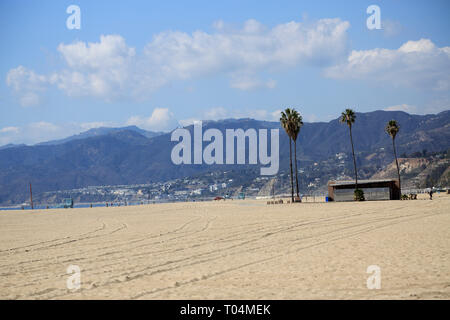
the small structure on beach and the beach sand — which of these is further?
the small structure on beach

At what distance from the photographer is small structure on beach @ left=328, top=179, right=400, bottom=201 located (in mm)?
55188

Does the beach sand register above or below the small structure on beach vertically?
below

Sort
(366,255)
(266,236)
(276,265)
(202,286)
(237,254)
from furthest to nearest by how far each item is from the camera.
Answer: (266,236) → (237,254) → (366,255) → (276,265) → (202,286)

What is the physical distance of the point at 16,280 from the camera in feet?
36.9

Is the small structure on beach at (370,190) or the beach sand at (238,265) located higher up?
the small structure on beach at (370,190)

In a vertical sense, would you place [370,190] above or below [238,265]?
above

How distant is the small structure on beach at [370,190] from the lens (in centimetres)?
5519

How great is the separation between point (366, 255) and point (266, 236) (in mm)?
6229

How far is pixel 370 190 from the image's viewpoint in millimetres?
55906

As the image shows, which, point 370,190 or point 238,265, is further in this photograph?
point 370,190

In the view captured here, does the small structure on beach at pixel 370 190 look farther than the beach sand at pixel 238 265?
Yes

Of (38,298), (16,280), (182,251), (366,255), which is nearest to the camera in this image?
(38,298)
